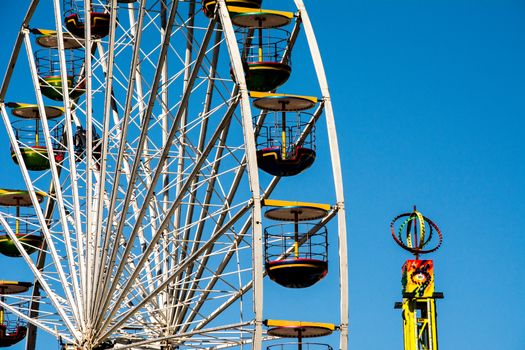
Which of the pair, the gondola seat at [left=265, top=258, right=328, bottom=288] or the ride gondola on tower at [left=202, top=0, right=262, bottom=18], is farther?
the ride gondola on tower at [left=202, top=0, right=262, bottom=18]

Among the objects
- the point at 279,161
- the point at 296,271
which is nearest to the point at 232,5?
the point at 279,161

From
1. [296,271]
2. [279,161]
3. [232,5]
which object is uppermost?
[232,5]

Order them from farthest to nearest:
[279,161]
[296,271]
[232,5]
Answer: [232,5] → [279,161] → [296,271]

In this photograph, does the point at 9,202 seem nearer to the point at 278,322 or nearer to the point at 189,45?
the point at 189,45

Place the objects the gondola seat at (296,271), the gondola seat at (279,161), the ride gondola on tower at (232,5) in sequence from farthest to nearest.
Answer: the ride gondola on tower at (232,5) < the gondola seat at (279,161) < the gondola seat at (296,271)

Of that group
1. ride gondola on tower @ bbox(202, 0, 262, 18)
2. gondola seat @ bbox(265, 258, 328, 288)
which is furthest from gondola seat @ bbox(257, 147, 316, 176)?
ride gondola on tower @ bbox(202, 0, 262, 18)

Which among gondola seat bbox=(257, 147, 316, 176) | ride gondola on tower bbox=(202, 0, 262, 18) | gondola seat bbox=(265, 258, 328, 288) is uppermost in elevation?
ride gondola on tower bbox=(202, 0, 262, 18)

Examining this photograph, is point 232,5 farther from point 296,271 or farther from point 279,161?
point 296,271

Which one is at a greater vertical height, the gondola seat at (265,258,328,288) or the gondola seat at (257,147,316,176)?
the gondola seat at (257,147,316,176)

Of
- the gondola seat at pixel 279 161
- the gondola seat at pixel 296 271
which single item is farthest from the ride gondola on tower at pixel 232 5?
the gondola seat at pixel 296 271

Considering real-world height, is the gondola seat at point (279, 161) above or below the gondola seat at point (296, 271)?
above

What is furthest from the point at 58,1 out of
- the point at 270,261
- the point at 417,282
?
the point at 417,282

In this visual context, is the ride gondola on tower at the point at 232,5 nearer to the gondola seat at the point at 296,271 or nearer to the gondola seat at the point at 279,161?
the gondola seat at the point at 279,161

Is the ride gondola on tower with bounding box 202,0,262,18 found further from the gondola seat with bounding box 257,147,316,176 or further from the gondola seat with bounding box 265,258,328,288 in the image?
the gondola seat with bounding box 265,258,328,288
